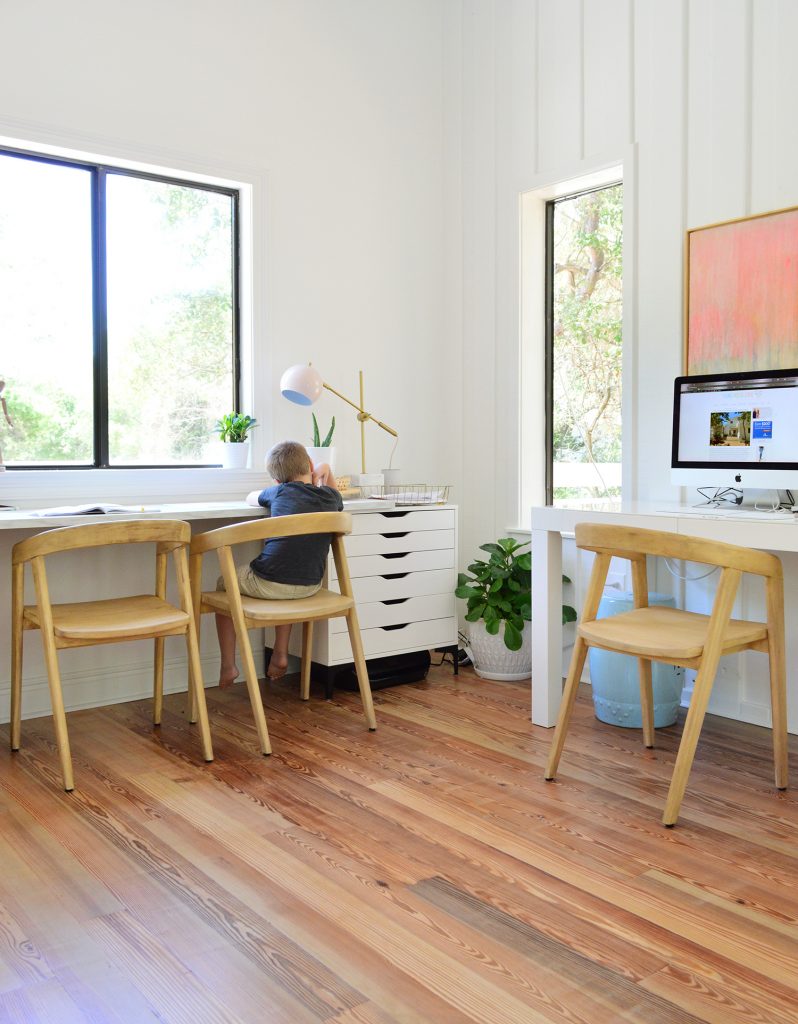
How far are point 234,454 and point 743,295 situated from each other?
2.08 m

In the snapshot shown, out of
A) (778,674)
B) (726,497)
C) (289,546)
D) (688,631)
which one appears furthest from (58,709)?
(726,497)

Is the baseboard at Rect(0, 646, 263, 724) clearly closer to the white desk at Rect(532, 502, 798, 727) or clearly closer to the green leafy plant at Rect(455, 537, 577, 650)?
the green leafy plant at Rect(455, 537, 577, 650)

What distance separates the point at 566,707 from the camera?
261 centimetres

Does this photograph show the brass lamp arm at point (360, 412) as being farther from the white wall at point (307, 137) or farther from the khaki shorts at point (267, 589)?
the khaki shorts at point (267, 589)

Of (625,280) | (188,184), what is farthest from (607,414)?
(188,184)

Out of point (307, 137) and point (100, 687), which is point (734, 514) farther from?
point (307, 137)

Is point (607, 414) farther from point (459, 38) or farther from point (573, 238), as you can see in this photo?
point (459, 38)

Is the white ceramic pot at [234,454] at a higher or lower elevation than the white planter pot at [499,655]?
higher

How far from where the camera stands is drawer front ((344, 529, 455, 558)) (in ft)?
11.7

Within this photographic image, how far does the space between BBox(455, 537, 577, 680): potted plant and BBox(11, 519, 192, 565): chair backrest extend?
1439 millimetres

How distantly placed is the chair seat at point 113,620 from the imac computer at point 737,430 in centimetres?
180

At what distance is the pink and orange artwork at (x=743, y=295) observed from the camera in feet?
10.1

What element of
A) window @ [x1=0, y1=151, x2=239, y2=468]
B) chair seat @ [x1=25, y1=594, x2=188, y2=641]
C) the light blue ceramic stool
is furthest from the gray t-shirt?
the light blue ceramic stool

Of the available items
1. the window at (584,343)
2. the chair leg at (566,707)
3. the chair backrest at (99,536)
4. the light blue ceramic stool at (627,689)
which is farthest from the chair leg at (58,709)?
the window at (584,343)
